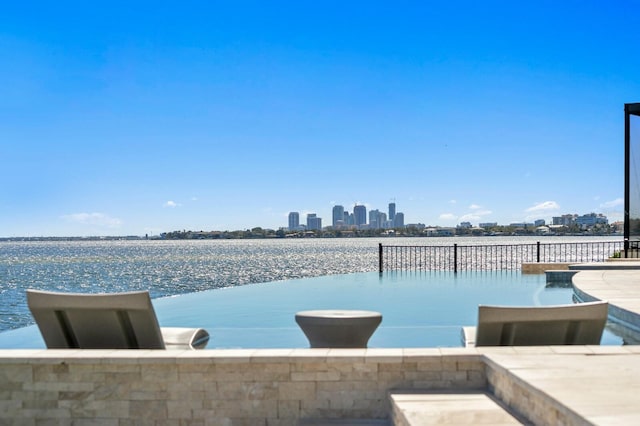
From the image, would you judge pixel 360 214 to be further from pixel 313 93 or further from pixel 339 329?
pixel 339 329

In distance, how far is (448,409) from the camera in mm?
3619

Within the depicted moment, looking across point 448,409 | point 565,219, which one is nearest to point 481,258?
point 448,409

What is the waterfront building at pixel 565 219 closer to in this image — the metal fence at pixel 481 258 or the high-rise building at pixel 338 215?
the high-rise building at pixel 338 215

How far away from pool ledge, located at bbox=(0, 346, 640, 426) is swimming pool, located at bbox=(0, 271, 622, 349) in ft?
2.29

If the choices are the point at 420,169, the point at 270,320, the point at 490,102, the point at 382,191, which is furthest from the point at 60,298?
the point at 382,191

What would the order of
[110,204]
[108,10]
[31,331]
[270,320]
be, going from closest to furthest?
[31,331] → [270,320] → [108,10] → [110,204]

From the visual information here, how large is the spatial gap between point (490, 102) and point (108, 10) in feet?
51.5

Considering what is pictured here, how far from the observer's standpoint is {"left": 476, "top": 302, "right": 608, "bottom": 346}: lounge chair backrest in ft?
14.4

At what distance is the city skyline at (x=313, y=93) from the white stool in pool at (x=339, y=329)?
13226 mm

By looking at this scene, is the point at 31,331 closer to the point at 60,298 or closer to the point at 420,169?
the point at 60,298

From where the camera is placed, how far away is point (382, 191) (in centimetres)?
9000

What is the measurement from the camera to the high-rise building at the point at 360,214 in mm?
129375

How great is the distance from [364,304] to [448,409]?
5.24 meters

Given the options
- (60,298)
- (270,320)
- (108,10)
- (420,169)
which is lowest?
(270,320)
